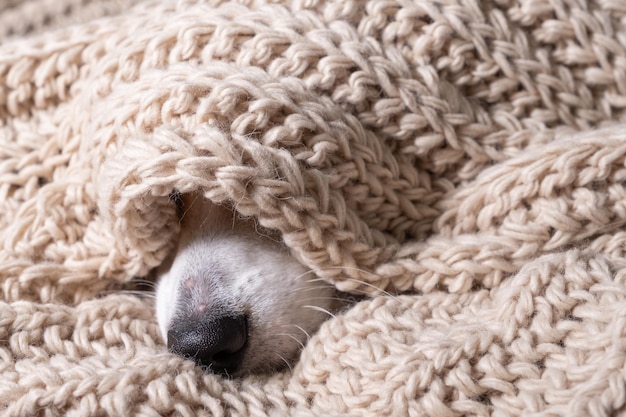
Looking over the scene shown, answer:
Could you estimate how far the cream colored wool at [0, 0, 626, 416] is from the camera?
0.83 m

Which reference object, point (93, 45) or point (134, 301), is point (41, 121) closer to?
point (93, 45)

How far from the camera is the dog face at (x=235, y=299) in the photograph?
964 millimetres

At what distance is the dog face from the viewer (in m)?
0.96

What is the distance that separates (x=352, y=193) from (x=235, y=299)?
218mm

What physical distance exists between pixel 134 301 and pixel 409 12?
581mm

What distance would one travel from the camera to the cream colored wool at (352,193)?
83cm

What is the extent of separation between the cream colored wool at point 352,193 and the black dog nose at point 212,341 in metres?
0.04

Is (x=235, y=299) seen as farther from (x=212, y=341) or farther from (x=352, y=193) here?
(x=352, y=193)

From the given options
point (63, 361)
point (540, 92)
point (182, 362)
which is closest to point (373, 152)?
point (540, 92)

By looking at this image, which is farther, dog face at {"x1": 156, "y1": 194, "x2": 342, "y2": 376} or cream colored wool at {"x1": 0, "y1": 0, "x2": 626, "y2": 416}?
dog face at {"x1": 156, "y1": 194, "x2": 342, "y2": 376}

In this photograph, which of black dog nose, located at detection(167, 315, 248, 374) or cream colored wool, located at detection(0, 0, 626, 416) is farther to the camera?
black dog nose, located at detection(167, 315, 248, 374)

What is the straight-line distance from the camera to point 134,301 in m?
1.07

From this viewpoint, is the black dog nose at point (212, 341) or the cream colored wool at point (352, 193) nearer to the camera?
the cream colored wool at point (352, 193)

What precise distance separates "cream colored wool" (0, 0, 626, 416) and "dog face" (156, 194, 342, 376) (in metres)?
0.04
